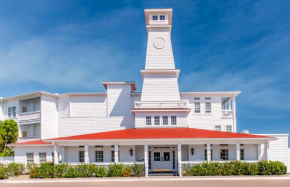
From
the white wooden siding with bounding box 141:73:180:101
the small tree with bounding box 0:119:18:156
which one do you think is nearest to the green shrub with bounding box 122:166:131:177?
the white wooden siding with bounding box 141:73:180:101

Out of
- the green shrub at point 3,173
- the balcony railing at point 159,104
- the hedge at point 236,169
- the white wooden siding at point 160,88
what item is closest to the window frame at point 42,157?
the green shrub at point 3,173

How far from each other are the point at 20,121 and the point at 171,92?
59.6ft

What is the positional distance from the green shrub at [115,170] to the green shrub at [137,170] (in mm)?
1029

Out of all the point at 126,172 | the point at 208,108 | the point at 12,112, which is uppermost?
the point at 208,108

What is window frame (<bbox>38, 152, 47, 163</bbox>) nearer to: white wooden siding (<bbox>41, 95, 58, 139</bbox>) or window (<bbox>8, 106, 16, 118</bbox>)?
white wooden siding (<bbox>41, 95, 58, 139</bbox>)

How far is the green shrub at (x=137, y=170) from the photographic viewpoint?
22.1m

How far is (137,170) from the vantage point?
72.5ft

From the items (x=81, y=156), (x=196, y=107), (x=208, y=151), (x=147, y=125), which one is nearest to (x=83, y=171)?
(x=81, y=156)

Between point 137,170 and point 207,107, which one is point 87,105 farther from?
point 207,107

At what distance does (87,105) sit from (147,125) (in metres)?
8.98

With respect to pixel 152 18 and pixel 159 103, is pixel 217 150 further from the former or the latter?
pixel 152 18

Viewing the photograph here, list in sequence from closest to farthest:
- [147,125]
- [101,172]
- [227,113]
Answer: [101,172], [147,125], [227,113]

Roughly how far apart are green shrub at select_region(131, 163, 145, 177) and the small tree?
16.6m

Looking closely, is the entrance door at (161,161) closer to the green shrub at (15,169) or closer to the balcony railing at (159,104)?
the balcony railing at (159,104)
